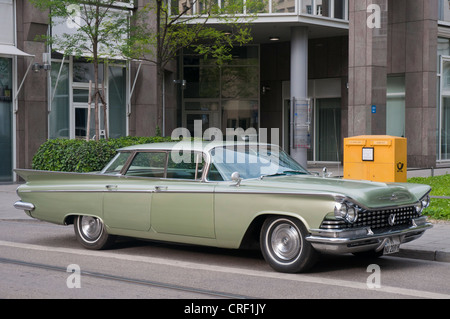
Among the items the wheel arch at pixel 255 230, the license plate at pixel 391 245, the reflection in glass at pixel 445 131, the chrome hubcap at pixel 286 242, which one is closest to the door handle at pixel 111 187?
the wheel arch at pixel 255 230

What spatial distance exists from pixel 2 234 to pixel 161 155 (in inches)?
150

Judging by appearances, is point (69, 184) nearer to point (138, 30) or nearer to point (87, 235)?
point (87, 235)

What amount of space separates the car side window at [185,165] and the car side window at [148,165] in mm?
140

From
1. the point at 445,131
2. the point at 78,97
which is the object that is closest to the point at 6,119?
the point at 78,97

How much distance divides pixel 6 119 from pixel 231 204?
47.6ft

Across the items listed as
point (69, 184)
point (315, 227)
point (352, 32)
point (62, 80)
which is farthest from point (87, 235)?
point (352, 32)

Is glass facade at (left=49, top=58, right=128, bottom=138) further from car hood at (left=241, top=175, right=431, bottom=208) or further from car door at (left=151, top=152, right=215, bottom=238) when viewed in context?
car hood at (left=241, top=175, right=431, bottom=208)

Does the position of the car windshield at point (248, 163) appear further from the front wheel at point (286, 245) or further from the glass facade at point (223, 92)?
the glass facade at point (223, 92)

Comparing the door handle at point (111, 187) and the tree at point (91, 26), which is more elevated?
the tree at point (91, 26)

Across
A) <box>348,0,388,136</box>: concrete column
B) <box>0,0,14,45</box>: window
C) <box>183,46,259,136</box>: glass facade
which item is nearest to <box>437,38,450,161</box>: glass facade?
<box>348,0,388,136</box>: concrete column

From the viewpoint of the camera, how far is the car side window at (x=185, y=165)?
330 inches

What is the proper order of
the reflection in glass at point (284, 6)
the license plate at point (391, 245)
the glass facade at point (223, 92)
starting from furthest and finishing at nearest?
the glass facade at point (223, 92) < the reflection in glass at point (284, 6) < the license plate at point (391, 245)

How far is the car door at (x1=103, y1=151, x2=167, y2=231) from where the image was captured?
8.63 m

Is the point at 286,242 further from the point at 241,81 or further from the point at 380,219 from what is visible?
the point at 241,81
